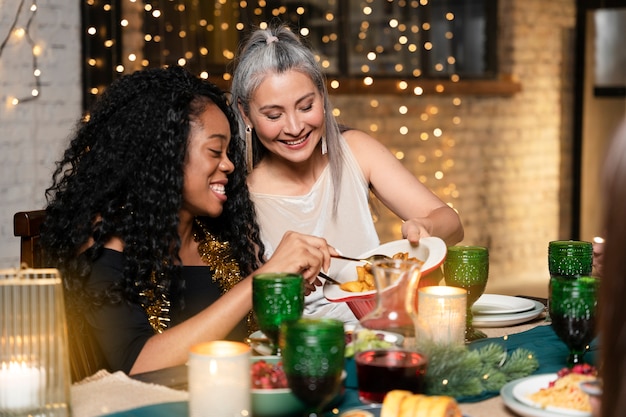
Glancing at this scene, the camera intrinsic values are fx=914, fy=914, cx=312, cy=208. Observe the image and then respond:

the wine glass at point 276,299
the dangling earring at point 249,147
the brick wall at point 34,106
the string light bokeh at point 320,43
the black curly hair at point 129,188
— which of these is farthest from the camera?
the string light bokeh at point 320,43

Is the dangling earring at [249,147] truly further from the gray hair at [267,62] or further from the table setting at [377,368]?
the table setting at [377,368]

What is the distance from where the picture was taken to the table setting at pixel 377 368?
46.8 inches

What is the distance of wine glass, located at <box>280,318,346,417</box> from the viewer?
3.84ft

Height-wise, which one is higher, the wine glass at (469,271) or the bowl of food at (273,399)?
the wine glass at (469,271)

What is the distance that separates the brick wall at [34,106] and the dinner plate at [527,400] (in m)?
2.85

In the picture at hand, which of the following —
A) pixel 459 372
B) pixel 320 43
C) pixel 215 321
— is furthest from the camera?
pixel 320 43

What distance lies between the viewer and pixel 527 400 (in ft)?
4.26

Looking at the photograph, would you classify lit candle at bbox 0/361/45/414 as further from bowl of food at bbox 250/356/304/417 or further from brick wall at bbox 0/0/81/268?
brick wall at bbox 0/0/81/268

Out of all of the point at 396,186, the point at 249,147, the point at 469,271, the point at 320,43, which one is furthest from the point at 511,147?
the point at 469,271

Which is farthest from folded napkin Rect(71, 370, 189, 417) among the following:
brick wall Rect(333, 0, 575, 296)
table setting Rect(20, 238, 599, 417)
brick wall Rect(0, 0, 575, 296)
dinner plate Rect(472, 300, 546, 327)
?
brick wall Rect(333, 0, 575, 296)

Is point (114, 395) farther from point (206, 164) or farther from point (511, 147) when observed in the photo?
point (511, 147)

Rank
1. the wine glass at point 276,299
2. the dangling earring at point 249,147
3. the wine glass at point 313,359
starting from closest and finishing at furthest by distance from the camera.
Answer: the wine glass at point 313,359
the wine glass at point 276,299
the dangling earring at point 249,147

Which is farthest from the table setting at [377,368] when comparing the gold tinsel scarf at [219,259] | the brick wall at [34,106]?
the brick wall at [34,106]

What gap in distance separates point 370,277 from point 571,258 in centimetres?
43
